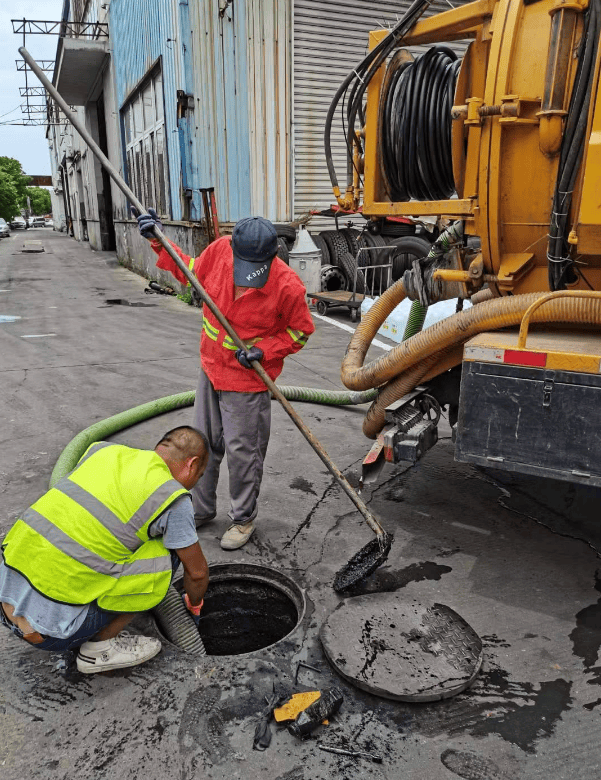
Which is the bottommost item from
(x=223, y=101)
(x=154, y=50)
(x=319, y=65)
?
(x=223, y=101)

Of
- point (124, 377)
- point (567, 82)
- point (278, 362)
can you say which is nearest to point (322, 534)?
point (278, 362)

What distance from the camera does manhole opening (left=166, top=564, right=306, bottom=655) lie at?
323 centimetres

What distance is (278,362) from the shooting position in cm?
354

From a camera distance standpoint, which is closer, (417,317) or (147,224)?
(147,224)

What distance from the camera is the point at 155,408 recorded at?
5.37 meters

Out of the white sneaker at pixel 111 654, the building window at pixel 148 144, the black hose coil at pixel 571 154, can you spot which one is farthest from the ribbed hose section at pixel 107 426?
the building window at pixel 148 144

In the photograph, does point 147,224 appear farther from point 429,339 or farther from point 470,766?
point 470,766

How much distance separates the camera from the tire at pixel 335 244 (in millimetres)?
11438

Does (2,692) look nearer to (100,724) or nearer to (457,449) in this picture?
(100,724)

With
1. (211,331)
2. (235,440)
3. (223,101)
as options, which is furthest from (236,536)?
(223,101)

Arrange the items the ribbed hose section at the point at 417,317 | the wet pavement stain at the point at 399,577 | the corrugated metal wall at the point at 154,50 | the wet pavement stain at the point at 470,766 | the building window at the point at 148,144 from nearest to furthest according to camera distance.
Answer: the wet pavement stain at the point at 470,766, the wet pavement stain at the point at 399,577, the ribbed hose section at the point at 417,317, the corrugated metal wall at the point at 154,50, the building window at the point at 148,144

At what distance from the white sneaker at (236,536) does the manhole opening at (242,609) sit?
6.4 inches

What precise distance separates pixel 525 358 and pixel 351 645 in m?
1.46

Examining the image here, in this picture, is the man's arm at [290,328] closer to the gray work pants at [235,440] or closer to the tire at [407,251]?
the gray work pants at [235,440]
